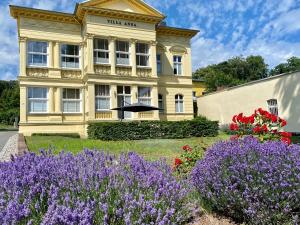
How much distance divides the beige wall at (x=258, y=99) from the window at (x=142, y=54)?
29.6ft

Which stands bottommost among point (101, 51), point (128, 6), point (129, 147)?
point (129, 147)

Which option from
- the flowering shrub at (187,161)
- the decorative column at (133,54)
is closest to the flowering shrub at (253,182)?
the flowering shrub at (187,161)

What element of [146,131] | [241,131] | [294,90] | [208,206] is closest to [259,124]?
[241,131]

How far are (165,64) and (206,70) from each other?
123 feet

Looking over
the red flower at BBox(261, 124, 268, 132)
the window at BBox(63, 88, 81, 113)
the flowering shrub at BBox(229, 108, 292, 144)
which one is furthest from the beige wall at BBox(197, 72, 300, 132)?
the red flower at BBox(261, 124, 268, 132)

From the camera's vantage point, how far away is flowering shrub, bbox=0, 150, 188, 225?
2.32 metres

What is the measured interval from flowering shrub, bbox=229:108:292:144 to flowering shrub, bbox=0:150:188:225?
13.7 ft

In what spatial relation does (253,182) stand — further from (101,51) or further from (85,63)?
(85,63)

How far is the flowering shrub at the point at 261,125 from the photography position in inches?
275

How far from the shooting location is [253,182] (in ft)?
11.1

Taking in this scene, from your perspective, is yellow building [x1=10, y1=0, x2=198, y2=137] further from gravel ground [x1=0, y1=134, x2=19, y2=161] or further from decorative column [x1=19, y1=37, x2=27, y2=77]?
gravel ground [x1=0, y1=134, x2=19, y2=161]

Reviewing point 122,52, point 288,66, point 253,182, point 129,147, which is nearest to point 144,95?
point 122,52

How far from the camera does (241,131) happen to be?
7484mm

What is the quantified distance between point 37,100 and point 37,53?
138 inches
